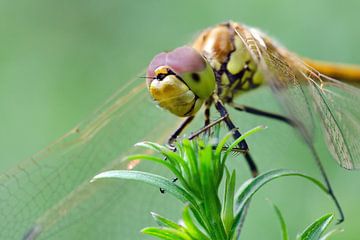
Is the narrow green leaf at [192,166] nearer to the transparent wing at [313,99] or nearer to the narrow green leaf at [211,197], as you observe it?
the narrow green leaf at [211,197]

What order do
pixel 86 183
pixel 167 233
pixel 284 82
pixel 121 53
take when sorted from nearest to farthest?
pixel 167 233 → pixel 284 82 → pixel 86 183 → pixel 121 53

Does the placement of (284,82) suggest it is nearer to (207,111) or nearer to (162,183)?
(207,111)

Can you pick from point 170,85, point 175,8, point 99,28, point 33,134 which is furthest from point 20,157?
point 170,85

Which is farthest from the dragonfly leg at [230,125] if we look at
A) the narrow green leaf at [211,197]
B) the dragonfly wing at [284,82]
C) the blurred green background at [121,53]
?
the narrow green leaf at [211,197]

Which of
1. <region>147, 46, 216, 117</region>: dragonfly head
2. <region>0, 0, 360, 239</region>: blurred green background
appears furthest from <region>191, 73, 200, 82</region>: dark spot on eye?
<region>0, 0, 360, 239</region>: blurred green background

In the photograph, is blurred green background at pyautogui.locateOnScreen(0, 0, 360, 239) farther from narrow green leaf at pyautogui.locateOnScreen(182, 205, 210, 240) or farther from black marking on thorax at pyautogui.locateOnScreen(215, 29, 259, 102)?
narrow green leaf at pyautogui.locateOnScreen(182, 205, 210, 240)

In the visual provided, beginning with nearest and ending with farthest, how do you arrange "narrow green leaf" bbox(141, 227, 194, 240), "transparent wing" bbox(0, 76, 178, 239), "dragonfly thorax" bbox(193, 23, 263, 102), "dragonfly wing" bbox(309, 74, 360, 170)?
1. "narrow green leaf" bbox(141, 227, 194, 240)
2. "dragonfly wing" bbox(309, 74, 360, 170)
3. "transparent wing" bbox(0, 76, 178, 239)
4. "dragonfly thorax" bbox(193, 23, 263, 102)

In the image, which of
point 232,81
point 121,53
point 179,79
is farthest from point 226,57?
point 121,53
